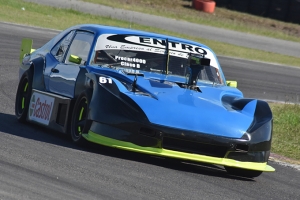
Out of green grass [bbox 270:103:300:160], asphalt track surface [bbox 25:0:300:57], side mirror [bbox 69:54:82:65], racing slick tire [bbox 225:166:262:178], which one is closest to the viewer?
racing slick tire [bbox 225:166:262:178]

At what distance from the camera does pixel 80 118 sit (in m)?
7.06

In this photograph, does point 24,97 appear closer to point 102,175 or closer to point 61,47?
point 61,47

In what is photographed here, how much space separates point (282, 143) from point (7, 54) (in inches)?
307

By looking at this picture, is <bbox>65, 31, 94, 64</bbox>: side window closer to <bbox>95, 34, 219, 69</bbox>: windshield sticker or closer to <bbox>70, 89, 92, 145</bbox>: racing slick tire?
<bbox>95, 34, 219, 69</bbox>: windshield sticker

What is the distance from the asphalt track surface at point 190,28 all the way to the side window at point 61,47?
19335mm

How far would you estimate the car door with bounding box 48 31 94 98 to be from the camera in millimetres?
7578

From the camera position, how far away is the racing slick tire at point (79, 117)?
6895 mm

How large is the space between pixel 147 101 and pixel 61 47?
2220 millimetres

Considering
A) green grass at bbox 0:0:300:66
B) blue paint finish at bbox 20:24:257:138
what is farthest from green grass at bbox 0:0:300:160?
blue paint finish at bbox 20:24:257:138

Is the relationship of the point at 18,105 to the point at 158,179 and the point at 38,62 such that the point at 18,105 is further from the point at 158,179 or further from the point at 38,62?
the point at 158,179

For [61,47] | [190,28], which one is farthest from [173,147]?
[190,28]

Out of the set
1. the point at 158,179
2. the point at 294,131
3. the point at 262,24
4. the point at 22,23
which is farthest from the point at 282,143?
the point at 262,24

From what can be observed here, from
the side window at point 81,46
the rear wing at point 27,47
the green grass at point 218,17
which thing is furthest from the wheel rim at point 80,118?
the green grass at point 218,17

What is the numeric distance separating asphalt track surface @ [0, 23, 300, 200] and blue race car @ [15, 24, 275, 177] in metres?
0.17
